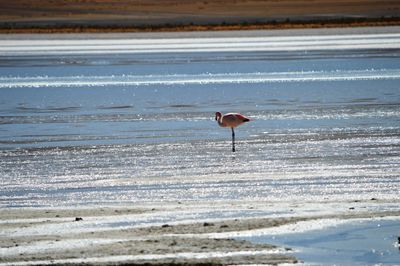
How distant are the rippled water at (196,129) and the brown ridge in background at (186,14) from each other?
24936 mm

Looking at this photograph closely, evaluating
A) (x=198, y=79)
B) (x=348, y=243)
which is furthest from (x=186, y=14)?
(x=348, y=243)

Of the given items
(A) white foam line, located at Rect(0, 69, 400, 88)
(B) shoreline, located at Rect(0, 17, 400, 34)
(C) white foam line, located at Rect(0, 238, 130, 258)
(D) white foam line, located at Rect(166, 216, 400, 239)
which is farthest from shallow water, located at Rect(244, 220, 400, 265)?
(B) shoreline, located at Rect(0, 17, 400, 34)

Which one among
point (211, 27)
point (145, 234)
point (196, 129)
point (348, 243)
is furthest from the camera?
point (211, 27)

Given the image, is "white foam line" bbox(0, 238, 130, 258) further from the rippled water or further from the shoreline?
the shoreline

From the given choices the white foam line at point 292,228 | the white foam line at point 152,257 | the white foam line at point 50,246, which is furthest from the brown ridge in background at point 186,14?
the white foam line at point 152,257

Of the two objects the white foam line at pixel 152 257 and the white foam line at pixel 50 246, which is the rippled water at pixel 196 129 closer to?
the white foam line at pixel 50 246

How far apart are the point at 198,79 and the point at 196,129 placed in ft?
36.3

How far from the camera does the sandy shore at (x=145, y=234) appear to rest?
8.15m

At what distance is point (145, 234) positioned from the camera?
29.5 ft

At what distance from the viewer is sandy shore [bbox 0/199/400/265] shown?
8.15 meters

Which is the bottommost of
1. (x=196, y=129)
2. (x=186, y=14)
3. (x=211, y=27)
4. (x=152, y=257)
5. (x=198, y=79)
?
(x=152, y=257)

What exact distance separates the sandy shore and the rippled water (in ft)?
2.46

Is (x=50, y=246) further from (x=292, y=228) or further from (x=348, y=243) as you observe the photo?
(x=348, y=243)

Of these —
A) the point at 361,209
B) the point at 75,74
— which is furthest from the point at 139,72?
the point at 361,209
